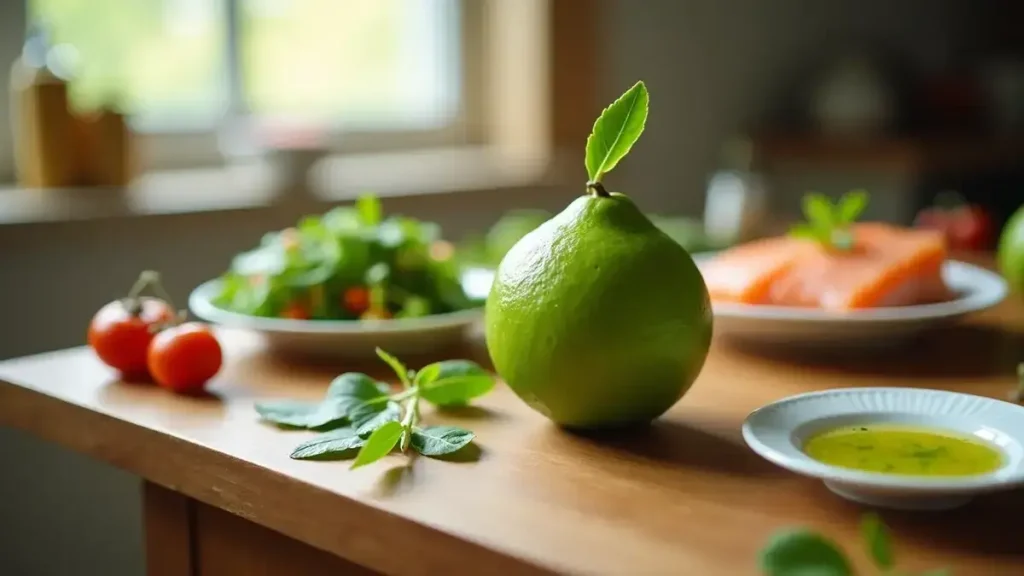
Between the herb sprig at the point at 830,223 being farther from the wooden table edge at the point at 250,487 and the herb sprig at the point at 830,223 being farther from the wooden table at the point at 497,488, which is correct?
the wooden table edge at the point at 250,487

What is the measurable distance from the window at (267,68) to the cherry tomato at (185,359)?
104 centimetres

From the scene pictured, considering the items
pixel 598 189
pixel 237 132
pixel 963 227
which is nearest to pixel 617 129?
pixel 598 189

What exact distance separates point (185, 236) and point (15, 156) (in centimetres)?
33

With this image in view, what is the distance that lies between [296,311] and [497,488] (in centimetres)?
45

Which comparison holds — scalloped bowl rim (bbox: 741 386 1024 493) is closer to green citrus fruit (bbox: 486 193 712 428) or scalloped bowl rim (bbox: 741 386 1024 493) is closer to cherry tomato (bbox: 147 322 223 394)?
green citrus fruit (bbox: 486 193 712 428)

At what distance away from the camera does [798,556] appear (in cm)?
48

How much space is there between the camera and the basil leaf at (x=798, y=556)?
0.48 metres

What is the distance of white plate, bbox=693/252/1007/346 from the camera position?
3.20 feet

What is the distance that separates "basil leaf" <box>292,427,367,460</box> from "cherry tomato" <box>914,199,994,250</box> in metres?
1.18

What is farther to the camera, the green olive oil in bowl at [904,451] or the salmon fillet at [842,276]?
the salmon fillet at [842,276]

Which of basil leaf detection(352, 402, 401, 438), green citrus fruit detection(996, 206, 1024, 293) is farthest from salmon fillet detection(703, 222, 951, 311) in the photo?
basil leaf detection(352, 402, 401, 438)

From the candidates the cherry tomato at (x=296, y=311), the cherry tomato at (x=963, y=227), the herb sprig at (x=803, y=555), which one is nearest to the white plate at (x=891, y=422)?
the herb sprig at (x=803, y=555)

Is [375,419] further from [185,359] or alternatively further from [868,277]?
[868,277]

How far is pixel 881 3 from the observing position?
→ 3504 millimetres
